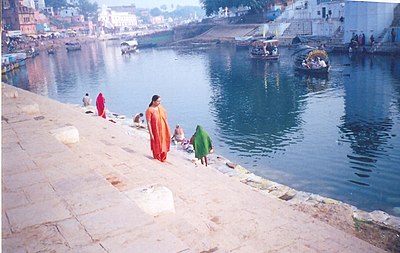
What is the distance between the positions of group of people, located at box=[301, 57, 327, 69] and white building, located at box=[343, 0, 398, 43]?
31.9ft

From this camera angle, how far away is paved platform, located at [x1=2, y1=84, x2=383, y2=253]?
340 centimetres

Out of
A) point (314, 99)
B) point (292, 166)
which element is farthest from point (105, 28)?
point (292, 166)

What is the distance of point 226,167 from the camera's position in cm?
1001

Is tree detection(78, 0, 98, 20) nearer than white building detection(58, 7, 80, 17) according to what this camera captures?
No

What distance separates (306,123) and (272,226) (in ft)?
36.3

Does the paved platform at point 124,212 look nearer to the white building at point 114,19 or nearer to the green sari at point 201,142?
the green sari at point 201,142

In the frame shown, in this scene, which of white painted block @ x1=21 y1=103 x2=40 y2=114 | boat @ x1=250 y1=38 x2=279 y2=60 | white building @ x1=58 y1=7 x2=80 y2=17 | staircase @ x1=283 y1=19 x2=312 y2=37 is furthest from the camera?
white building @ x1=58 y1=7 x2=80 y2=17

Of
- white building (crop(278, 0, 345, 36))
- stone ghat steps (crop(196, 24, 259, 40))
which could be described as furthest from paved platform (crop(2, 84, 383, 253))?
stone ghat steps (crop(196, 24, 259, 40))

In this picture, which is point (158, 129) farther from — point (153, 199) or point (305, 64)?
point (305, 64)

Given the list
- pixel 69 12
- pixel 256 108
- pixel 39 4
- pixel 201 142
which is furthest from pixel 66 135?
pixel 69 12

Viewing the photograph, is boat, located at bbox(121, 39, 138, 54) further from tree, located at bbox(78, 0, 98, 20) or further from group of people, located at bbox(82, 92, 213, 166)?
tree, located at bbox(78, 0, 98, 20)

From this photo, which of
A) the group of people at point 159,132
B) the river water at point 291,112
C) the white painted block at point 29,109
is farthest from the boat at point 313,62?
the white painted block at point 29,109

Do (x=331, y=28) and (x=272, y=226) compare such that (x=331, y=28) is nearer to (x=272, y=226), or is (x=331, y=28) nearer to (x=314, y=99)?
(x=314, y=99)

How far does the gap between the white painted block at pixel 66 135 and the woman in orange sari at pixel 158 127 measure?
5.55 ft
